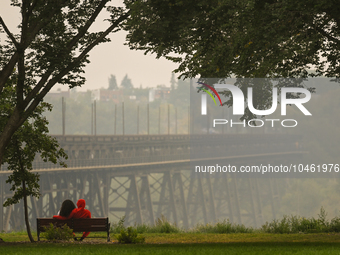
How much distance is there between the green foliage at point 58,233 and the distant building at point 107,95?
126837mm

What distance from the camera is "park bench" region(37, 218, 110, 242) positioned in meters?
9.59

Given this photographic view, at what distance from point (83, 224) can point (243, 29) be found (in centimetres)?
482

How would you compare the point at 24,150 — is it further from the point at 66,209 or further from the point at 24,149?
the point at 66,209

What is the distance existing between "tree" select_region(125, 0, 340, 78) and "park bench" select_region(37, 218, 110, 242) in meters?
3.75

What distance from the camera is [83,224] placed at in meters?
9.70

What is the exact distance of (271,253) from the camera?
746cm

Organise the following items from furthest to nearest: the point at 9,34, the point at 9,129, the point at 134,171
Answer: the point at 134,171
the point at 9,34
the point at 9,129

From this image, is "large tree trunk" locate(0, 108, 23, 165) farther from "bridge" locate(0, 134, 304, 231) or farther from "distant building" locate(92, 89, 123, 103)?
"distant building" locate(92, 89, 123, 103)

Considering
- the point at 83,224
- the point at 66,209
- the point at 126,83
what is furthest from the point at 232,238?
the point at 126,83

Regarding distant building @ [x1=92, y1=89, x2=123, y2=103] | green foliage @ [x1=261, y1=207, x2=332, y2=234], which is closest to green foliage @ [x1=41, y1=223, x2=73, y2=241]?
green foliage @ [x1=261, y1=207, x2=332, y2=234]

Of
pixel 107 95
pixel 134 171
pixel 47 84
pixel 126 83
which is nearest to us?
pixel 47 84

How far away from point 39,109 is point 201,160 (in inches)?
1611

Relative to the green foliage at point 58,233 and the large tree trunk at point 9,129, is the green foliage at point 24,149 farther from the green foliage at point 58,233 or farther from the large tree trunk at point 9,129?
the green foliage at point 58,233

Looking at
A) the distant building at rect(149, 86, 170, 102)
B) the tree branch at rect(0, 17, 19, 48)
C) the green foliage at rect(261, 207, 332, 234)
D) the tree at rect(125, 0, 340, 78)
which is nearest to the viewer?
the tree at rect(125, 0, 340, 78)
